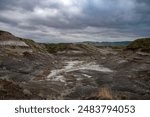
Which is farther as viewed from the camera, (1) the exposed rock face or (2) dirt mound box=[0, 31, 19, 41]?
(2) dirt mound box=[0, 31, 19, 41]

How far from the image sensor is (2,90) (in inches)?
1005

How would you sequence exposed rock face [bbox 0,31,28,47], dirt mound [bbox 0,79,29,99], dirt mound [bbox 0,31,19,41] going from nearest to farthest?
dirt mound [bbox 0,79,29,99] → exposed rock face [bbox 0,31,28,47] → dirt mound [bbox 0,31,19,41]

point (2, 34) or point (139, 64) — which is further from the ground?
point (2, 34)

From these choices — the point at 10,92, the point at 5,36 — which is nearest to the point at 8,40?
the point at 5,36

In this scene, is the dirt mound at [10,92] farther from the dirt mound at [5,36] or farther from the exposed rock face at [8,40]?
the dirt mound at [5,36]

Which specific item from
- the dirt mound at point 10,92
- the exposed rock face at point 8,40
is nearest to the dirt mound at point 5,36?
the exposed rock face at point 8,40

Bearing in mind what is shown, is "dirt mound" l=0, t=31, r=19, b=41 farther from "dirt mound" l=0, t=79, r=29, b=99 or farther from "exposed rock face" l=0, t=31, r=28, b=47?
"dirt mound" l=0, t=79, r=29, b=99

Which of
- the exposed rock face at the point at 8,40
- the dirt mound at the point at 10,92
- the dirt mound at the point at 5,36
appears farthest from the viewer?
the dirt mound at the point at 5,36

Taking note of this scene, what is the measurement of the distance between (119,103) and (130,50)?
3486 inches

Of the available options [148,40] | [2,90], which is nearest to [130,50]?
[148,40]

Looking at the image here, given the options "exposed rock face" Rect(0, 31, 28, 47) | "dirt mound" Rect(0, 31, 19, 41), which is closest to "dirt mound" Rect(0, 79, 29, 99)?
"exposed rock face" Rect(0, 31, 28, 47)

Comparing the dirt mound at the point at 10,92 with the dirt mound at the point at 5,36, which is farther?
the dirt mound at the point at 5,36

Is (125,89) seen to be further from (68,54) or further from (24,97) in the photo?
(68,54)

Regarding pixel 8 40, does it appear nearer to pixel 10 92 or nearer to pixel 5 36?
pixel 5 36
